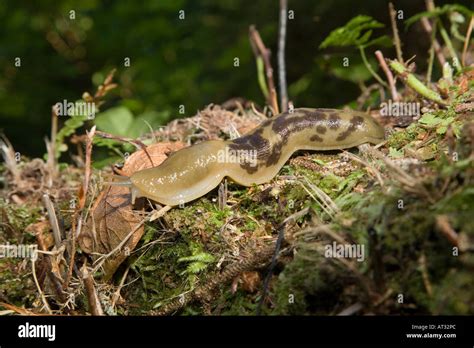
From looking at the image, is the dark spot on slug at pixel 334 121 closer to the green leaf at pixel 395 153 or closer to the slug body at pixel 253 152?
the slug body at pixel 253 152

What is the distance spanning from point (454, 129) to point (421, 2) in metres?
3.74

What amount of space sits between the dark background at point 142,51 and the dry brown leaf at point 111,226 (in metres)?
3.57

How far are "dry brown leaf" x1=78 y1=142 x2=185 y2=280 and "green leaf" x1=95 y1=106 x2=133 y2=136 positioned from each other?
1.34m

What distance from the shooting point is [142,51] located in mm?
6859

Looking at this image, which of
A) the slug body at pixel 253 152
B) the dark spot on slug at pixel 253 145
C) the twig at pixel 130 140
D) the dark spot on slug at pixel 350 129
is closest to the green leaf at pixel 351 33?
the slug body at pixel 253 152

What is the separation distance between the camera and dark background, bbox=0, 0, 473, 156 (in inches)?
265

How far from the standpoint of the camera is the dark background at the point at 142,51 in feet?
22.1

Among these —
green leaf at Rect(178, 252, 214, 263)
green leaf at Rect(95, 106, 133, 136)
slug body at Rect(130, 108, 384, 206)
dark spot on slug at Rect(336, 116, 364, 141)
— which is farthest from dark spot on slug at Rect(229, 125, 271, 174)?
green leaf at Rect(95, 106, 133, 136)

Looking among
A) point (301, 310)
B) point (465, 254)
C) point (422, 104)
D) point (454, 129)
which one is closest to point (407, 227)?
point (465, 254)

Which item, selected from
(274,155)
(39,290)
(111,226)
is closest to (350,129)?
(274,155)

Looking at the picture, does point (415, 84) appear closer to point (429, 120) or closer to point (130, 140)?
point (429, 120)

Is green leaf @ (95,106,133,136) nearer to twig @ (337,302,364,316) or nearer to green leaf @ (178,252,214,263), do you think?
green leaf @ (178,252,214,263)

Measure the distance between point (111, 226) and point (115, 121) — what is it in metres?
1.75

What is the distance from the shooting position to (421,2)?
5.88 m
